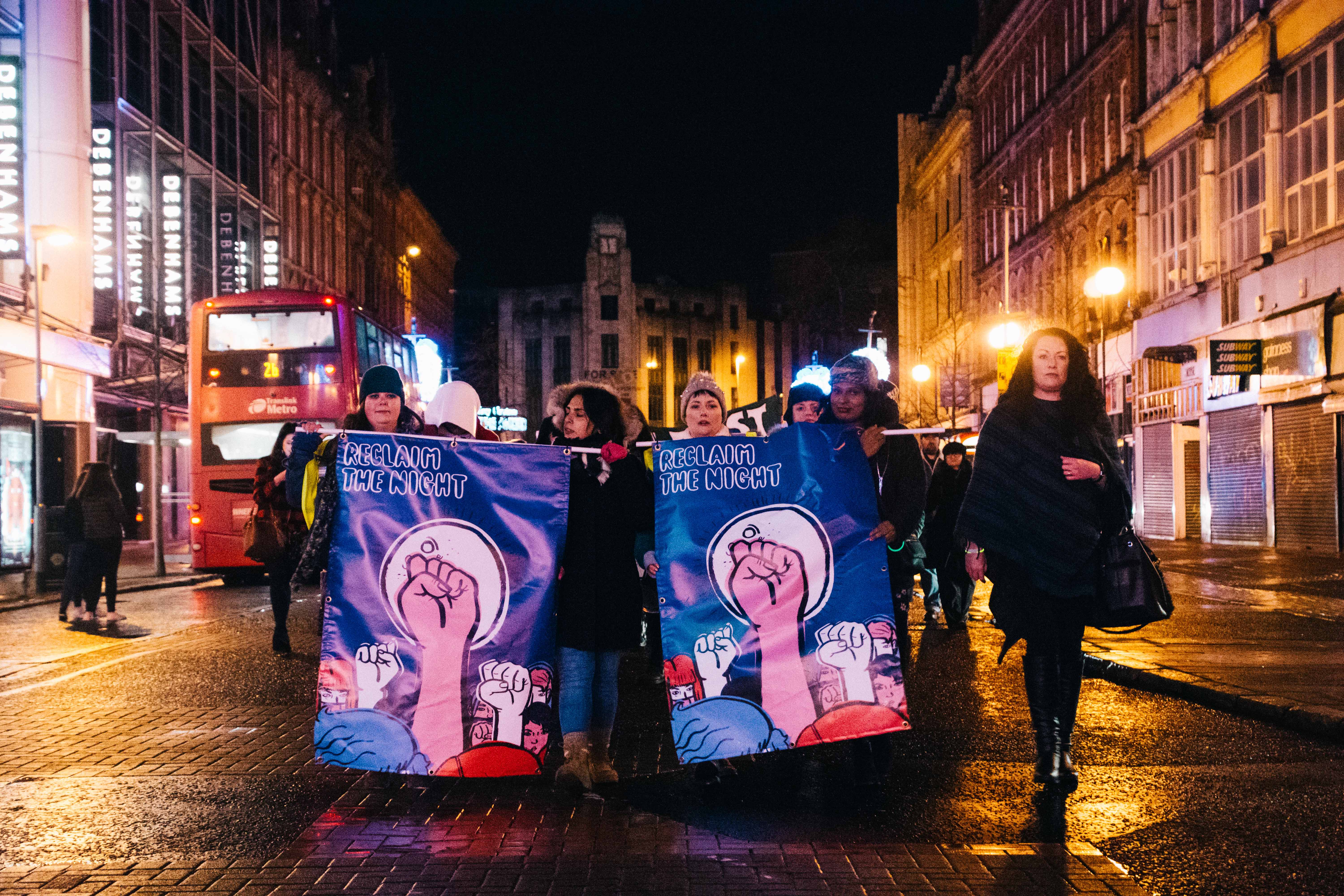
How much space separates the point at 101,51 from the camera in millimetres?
29484

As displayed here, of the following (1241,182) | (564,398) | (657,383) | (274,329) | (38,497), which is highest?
(657,383)

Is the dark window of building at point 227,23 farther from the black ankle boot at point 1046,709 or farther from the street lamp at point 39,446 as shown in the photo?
the black ankle boot at point 1046,709

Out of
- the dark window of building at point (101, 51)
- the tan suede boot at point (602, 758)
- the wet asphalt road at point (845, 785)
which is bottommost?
the wet asphalt road at point (845, 785)

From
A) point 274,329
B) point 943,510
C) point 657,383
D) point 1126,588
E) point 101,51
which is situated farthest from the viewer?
point 657,383

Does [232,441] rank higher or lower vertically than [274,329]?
lower

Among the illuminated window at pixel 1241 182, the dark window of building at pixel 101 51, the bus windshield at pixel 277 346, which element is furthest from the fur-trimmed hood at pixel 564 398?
the dark window of building at pixel 101 51

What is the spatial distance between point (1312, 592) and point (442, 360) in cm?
6375

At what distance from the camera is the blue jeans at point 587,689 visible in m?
5.71

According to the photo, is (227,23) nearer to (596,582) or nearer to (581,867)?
(596,582)

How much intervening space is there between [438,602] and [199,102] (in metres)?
34.9

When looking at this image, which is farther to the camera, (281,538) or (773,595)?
(281,538)

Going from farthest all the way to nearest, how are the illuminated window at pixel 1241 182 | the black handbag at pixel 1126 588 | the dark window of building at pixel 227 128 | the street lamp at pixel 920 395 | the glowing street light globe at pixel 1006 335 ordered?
the street lamp at pixel 920 395, the dark window of building at pixel 227 128, the glowing street light globe at pixel 1006 335, the illuminated window at pixel 1241 182, the black handbag at pixel 1126 588

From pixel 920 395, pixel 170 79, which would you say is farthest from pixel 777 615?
pixel 920 395

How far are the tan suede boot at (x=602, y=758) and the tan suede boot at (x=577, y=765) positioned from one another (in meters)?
0.09
